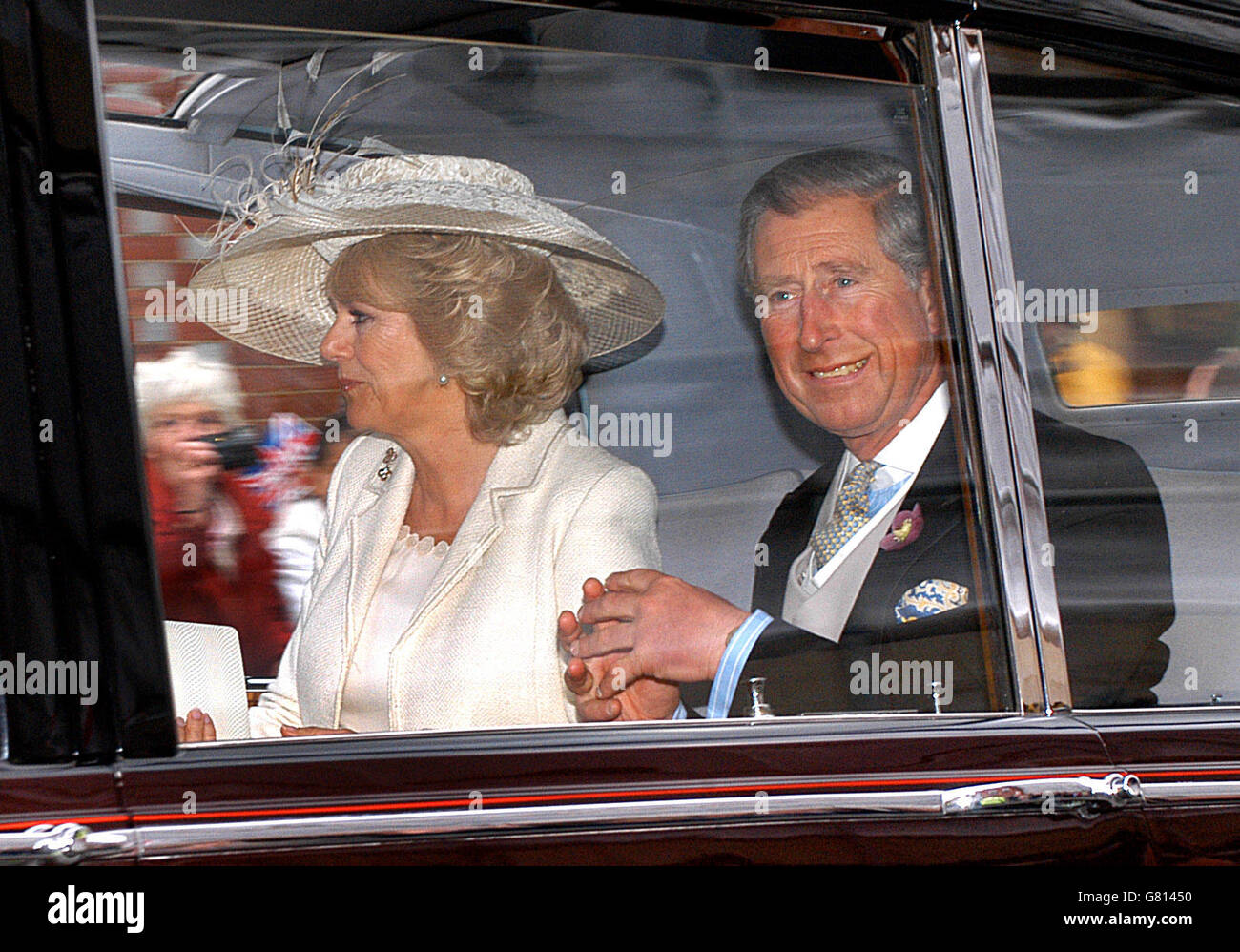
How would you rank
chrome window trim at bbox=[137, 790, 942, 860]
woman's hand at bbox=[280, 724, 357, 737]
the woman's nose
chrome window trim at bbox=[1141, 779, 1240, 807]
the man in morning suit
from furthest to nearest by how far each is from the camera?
the woman's nose < woman's hand at bbox=[280, 724, 357, 737] < the man in morning suit < chrome window trim at bbox=[1141, 779, 1240, 807] < chrome window trim at bbox=[137, 790, 942, 860]

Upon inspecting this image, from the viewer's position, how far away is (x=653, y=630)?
5.47 feet

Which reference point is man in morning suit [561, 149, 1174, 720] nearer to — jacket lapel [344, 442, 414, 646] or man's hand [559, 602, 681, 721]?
man's hand [559, 602, 681, 721]

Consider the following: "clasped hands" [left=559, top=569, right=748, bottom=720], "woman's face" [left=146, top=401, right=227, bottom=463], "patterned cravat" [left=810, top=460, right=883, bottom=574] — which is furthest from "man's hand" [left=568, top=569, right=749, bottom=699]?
"woman's face" [left=146, top=401, right=227, bottom=463]

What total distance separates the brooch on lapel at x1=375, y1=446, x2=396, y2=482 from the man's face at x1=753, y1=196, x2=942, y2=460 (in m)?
0.62

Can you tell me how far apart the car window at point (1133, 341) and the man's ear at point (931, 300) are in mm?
79

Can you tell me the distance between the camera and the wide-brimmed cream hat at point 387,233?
1.70m

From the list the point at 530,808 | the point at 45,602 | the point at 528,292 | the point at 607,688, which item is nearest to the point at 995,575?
Result: the point at 607,688

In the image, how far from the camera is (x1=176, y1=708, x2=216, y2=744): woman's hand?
5.09 ft

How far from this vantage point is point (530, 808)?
4.54ft

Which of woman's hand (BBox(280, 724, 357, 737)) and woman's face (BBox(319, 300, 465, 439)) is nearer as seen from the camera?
woman's hand (BBox(280, 724, 357, 737))

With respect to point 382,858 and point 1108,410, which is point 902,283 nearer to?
point 1108,410

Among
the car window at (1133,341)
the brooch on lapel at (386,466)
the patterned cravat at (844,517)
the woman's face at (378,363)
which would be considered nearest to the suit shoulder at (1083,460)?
the car window at (1133,341)

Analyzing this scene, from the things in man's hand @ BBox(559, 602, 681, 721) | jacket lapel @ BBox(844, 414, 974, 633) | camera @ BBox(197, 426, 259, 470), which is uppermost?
camera @ BBox(197, 426, 259, 470)

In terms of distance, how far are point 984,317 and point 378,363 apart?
85cm
